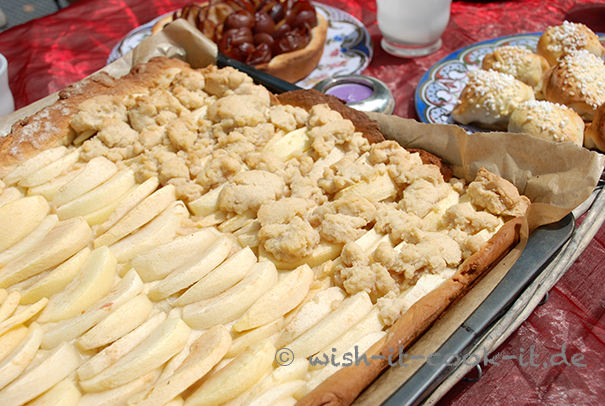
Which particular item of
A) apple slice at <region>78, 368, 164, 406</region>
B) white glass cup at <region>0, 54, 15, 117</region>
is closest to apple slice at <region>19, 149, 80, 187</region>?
apple slice at <region>78, 368, 164, 406</region>

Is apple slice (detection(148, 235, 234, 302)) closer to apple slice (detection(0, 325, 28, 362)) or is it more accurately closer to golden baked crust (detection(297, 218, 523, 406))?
apple slice (detection(0, 325, 28, 362))

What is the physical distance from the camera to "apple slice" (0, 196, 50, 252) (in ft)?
6.21

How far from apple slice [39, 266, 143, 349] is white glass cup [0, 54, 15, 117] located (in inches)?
92.2

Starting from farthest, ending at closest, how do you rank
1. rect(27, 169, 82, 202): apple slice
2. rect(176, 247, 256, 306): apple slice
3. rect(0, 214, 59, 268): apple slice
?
rect(27, 169, 82, 202): apple slice, rect(0, 214, 59, 268): apple slice, rect(176, 247, 256, 306): apple slice

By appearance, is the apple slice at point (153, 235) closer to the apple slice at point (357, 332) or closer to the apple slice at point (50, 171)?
the apple slice at point (50, 171)

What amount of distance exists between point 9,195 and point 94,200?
1.55 feet

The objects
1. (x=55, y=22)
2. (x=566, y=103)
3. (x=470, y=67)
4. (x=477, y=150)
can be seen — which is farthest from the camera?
(x=55, y=22)

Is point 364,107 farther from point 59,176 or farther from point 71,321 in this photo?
point 71,321

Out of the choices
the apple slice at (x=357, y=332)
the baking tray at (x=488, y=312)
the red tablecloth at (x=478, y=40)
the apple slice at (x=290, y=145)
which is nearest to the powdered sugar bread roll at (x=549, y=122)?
the red tablecloth at (x=478, y=40)

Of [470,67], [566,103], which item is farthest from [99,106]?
[566,103]

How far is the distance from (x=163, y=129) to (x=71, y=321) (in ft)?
3.81

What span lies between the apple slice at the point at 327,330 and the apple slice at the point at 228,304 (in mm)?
229

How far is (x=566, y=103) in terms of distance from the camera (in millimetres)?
2719
